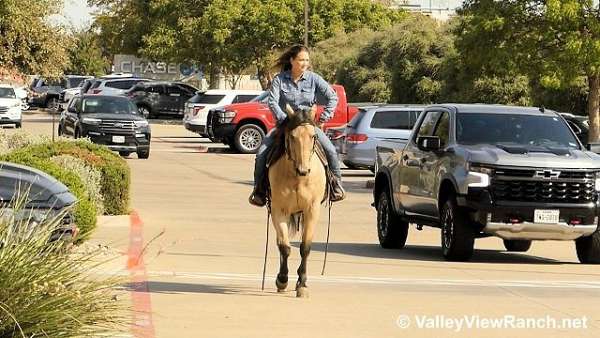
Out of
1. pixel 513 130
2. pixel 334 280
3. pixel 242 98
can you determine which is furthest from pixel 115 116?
pixel 334 280

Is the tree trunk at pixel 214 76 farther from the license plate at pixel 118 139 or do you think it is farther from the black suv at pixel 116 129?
the license plate at pixel 118 139

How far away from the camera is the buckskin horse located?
40.5ft

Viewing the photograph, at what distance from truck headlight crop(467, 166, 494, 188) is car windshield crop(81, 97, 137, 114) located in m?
24.4

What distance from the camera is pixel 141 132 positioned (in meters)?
38.3

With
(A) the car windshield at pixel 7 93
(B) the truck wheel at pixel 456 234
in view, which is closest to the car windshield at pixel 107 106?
(A) the car windshield at pixel 7 93

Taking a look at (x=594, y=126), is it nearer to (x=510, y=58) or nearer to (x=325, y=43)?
(x=510, y=58)

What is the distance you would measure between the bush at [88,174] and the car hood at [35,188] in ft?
16.3

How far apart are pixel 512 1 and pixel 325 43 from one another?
98.7ft

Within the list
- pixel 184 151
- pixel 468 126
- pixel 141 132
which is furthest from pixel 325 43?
pixel 468 126

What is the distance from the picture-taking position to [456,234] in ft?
54.0

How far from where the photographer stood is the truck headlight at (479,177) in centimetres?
1619

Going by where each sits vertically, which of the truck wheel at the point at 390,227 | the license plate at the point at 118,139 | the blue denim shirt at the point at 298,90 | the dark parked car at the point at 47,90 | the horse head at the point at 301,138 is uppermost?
the blue denim shirt at the point at 298,90

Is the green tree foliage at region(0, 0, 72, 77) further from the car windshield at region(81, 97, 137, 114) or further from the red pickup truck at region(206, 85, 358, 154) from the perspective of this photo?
the red pickup truck at region(206, 85, 358, 154)

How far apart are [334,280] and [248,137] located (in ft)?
95.6
